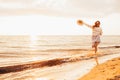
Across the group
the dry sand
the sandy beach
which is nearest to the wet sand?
the sandy beach

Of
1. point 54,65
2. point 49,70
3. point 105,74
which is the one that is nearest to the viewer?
point 105,74

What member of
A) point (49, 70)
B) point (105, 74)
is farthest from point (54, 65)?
point (105, 74)

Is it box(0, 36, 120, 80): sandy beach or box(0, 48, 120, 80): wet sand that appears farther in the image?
box(0, 36, 120, 80): sandy beach

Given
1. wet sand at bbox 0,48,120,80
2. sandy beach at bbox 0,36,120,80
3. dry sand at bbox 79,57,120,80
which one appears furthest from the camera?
sandy beach at bbox 0,36,120,80

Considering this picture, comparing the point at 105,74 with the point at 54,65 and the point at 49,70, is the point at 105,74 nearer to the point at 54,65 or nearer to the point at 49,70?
the point at 49,70

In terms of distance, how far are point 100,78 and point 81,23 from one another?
10.2 feet

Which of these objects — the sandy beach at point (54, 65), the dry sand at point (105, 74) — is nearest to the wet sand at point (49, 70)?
the sandy beach at point (54, 65)

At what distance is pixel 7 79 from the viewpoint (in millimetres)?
11484

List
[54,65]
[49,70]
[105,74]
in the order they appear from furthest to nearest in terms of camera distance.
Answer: [54,65], [49,70], [105,74]

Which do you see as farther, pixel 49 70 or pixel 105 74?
pixel 49 70

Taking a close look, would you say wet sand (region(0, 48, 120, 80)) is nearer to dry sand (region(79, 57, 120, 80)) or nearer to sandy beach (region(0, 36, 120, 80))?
sandy beach (region(0, 36, 120, 80))

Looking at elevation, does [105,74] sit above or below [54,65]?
above

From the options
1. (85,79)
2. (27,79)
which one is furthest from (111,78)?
(27,79)

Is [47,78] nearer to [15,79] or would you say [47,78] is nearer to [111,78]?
[15,79]
